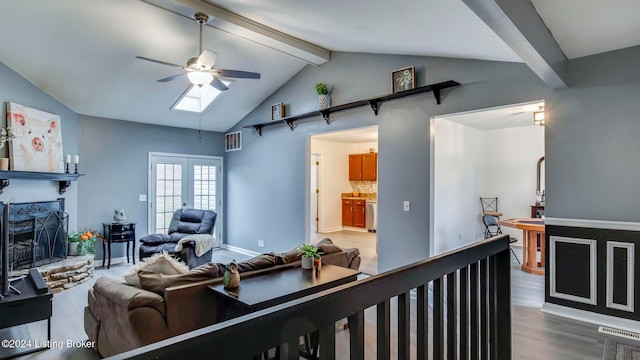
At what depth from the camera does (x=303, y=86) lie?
598cm

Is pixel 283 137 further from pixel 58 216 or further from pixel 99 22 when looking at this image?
pixel 58 216

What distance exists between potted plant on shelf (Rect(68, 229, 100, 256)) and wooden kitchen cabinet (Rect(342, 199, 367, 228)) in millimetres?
6208

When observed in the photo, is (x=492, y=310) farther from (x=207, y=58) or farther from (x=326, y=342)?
(x=207, y=58)

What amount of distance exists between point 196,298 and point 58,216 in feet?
13.3

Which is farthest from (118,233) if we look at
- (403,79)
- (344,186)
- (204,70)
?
(344,186)

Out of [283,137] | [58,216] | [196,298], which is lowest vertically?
[196,298]

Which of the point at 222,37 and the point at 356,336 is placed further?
the point at 222,37

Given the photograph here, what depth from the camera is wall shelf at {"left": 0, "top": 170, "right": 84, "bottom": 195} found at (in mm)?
4227

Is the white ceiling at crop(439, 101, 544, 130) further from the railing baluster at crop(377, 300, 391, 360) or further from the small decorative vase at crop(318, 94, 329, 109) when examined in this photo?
the railing baluster at crop(377, 300, 391, 360)

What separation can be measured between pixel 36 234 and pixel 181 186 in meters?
2.61

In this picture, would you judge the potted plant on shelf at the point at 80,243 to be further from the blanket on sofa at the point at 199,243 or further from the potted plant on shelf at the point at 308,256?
the potted plant on shelf at the point at 308,256

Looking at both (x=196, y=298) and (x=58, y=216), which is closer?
(x=196, y=298)

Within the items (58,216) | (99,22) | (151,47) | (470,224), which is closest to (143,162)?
(58,216)

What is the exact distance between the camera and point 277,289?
98.3 inches
